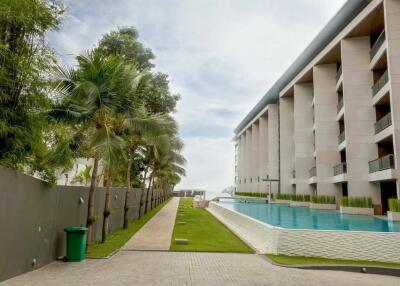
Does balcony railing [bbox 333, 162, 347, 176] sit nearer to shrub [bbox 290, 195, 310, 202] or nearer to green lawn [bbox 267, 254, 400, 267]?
shrub [bbox 290, 195, 310, 202]

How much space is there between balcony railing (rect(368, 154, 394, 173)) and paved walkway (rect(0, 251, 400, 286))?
16.8 metres

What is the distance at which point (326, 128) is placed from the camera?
34.2m

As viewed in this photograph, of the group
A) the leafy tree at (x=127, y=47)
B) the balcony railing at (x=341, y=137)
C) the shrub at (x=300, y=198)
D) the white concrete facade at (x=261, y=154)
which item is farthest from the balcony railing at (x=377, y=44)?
the white concrete facade at (x=261, y=154)

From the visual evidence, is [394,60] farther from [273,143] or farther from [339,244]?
[273,143]

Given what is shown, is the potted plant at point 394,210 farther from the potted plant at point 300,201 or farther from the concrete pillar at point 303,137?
the concrete pillar at point 303,137

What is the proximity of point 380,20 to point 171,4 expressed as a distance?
2167 centimetres

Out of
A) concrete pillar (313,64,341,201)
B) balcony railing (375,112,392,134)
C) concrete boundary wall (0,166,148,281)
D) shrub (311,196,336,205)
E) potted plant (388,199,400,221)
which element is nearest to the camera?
concrete boundary wall (0,166,148,281)

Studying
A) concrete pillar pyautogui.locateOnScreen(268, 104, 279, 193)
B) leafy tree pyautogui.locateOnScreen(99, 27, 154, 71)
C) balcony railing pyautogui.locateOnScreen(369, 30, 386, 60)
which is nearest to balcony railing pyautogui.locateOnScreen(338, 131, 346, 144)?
balcony railing pyautogui.locateOnScreen(369, 30, 386, 60)

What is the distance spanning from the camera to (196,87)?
2386cm

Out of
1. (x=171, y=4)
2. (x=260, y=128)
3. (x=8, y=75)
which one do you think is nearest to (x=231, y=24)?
(x=171, y=4)

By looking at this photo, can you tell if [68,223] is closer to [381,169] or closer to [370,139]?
[381,169]

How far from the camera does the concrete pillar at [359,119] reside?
89.0 ft

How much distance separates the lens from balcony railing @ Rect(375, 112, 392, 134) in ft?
79.8

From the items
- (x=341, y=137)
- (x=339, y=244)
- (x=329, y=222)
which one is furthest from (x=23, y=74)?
(x=341, y=137)
